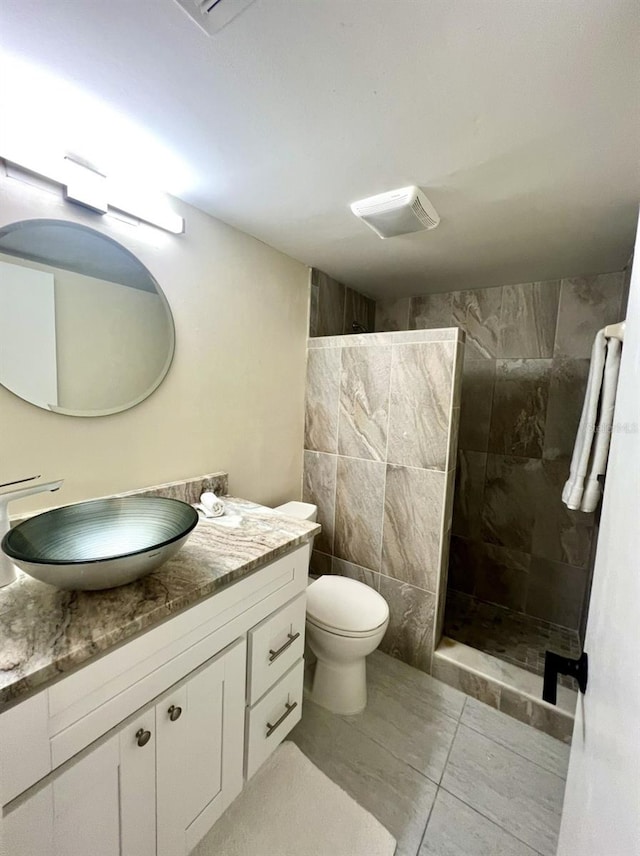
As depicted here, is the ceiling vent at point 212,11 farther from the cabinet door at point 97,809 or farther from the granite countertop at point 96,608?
the cabinet door at point 97,809

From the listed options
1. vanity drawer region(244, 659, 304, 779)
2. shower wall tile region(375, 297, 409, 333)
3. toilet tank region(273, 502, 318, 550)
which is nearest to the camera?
vanity drawer region(244, 659, 304, 779)

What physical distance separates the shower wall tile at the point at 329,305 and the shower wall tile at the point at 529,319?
1.09m

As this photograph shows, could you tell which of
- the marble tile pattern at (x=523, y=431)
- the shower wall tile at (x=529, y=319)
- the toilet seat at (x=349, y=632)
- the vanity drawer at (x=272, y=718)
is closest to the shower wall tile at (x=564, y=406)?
the marble tile pattern at (x=523, y=431)

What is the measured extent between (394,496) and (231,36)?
178 centimetres

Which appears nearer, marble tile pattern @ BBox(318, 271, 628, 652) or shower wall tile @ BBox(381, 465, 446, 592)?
shower wall tile @ BBox(381, 465, 446, 592)

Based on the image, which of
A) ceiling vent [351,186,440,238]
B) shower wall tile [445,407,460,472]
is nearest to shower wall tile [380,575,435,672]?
shower wall tile [445,407,460,472]

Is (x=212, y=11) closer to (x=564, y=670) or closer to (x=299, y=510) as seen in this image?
(x=564, y=670)

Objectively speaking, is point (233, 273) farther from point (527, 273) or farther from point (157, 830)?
point (157, 830)

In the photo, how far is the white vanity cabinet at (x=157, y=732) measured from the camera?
0.66 meters

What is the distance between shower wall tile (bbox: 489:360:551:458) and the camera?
2.23 meters

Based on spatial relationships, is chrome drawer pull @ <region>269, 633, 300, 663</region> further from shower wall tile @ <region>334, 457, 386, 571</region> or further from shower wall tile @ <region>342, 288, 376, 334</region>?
shower wall tile @ <region>342, 288, 376, 334</region>

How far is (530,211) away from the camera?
139 cm

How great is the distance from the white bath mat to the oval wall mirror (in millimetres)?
1450

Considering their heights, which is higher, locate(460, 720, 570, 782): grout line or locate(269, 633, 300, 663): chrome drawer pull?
locate(269, 633, 300, 663): chrome drawer pull
